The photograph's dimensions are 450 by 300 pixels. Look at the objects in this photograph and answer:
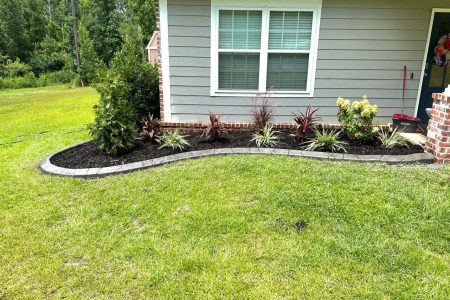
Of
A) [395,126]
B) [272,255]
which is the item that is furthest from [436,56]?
[272,255]

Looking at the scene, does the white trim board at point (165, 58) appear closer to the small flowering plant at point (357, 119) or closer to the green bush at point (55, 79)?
the small flowering plant at point (357, 119)

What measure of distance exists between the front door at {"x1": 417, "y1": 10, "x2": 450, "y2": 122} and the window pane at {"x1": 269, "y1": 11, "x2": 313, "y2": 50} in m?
2.19

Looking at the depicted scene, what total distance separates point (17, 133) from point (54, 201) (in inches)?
170

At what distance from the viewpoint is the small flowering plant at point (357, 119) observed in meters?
4.65

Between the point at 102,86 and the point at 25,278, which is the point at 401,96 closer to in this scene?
the point at 102,86

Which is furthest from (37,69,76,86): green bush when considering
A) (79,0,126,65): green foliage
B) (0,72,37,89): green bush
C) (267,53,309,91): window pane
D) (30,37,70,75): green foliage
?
(267,53,309,91): window pane

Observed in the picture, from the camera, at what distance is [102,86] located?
15.0ft

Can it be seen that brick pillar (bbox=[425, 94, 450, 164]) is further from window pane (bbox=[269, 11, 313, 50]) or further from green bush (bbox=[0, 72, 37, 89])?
green bush (bbox=[0, 72, 37, 89])

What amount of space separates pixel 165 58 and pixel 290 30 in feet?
7.27

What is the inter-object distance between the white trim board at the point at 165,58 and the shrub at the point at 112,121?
3.56 ft

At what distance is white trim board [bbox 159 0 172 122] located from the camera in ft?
17.3

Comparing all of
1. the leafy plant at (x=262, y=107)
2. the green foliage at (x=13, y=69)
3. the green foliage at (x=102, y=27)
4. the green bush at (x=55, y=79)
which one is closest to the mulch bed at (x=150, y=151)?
the leafy plant at (x=262, y=107)

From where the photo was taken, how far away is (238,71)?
18.5ft

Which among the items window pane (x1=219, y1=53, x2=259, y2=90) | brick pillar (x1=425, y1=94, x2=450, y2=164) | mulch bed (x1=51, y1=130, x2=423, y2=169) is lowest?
mulch bed (x1=51, y1=130, x2=423, y2=169)
